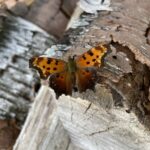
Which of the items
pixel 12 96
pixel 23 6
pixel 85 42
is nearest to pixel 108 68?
pixel 85 42

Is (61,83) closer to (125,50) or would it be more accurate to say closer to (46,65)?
(46,65)

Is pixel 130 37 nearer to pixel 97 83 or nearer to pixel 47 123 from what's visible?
pixel 97 83

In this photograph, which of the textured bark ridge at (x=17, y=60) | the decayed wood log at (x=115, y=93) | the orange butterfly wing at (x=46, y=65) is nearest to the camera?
the decayed wood log at (x=115, y=93)

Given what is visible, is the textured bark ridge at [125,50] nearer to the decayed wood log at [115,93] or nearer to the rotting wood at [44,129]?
the decayed wood log at [115,93]

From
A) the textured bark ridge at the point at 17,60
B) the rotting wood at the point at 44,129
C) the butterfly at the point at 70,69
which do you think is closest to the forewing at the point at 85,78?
the butterfly at the point at 70,69

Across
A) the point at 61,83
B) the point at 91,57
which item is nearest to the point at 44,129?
the point at 61,83

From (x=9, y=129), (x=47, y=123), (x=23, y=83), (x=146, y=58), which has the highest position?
(x=146, y=58)
